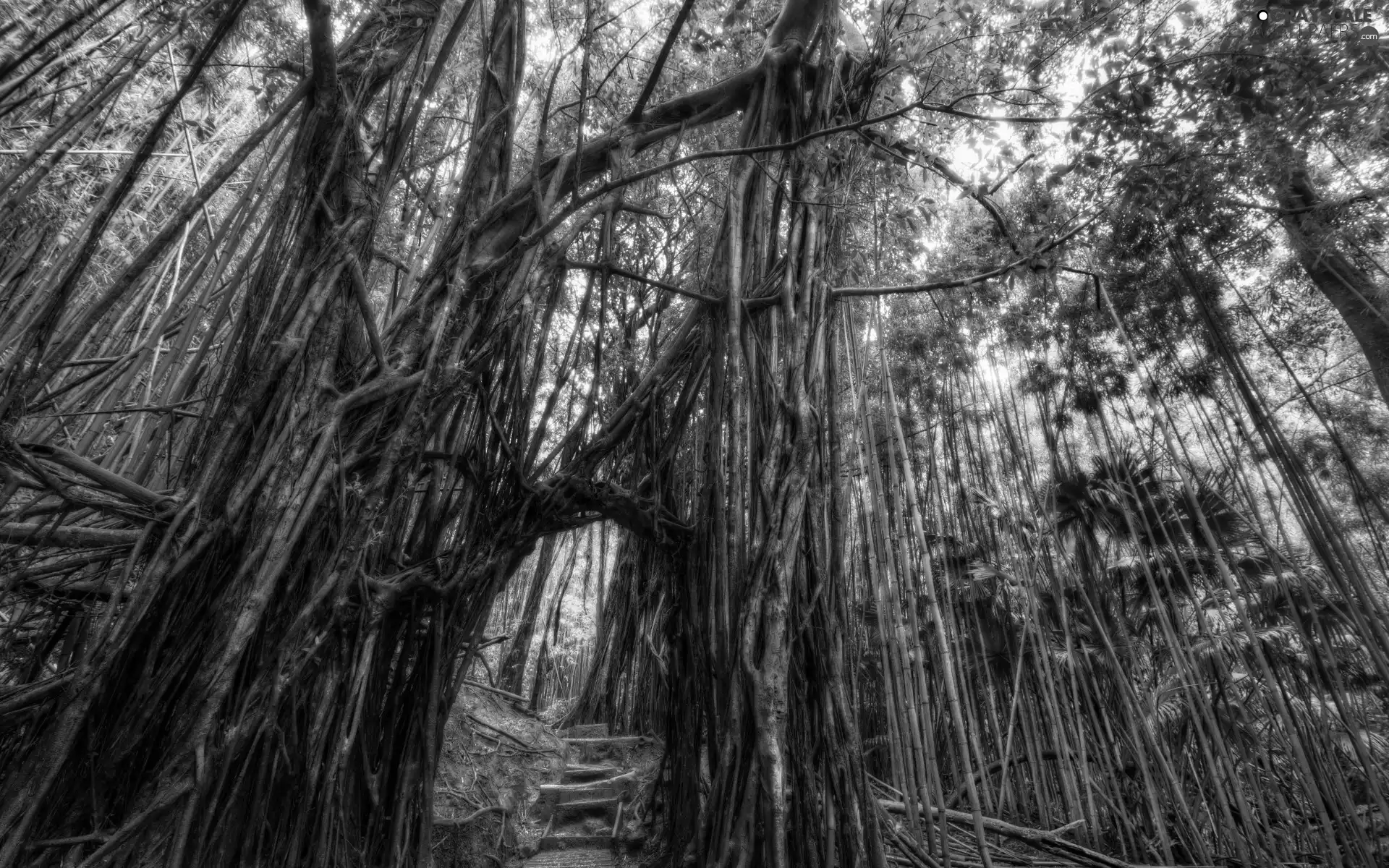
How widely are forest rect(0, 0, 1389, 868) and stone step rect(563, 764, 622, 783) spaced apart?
48 millimetres

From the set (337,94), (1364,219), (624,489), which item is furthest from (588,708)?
(1364,219)

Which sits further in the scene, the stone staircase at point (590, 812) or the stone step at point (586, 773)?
the stone step at point (586, 773)

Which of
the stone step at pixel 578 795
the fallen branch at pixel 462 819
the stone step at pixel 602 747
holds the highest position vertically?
the stone step at pixel 602 747

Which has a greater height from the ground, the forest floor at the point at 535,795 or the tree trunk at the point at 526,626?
the tree trunk at the point at 526,626

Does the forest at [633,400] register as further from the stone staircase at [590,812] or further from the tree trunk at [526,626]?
the tree trunk at [526,626]

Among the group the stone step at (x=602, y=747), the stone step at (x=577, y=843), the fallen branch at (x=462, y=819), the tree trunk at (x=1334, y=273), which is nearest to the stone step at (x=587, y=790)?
the stone step at (x=577, y=843)

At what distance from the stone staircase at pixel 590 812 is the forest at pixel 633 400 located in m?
0.03

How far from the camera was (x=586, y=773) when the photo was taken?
13.5 feet

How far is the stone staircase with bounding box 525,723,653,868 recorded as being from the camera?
318 centimetres

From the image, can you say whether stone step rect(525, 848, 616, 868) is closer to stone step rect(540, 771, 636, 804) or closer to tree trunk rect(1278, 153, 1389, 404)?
stone step rect(540, 771, 636, 804)

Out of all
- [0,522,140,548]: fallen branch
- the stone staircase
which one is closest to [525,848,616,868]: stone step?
the stone staircase

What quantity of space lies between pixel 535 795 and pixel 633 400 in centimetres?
239

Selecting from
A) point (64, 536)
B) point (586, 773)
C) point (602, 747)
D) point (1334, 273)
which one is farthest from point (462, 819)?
point (1334, 273)

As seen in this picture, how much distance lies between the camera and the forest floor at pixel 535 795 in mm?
3127
